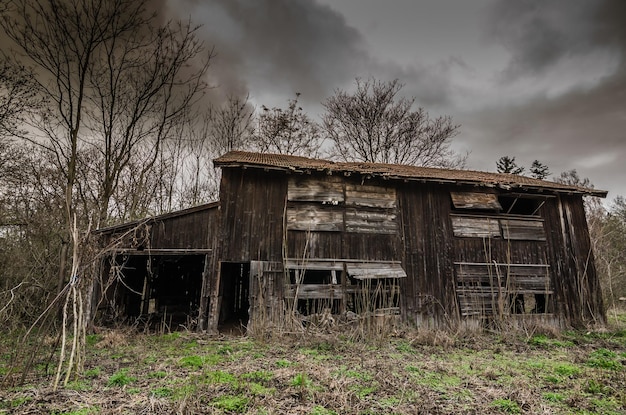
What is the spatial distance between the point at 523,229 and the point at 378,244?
217 inches

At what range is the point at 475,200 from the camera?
12.1 m

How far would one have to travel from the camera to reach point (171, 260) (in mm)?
14008

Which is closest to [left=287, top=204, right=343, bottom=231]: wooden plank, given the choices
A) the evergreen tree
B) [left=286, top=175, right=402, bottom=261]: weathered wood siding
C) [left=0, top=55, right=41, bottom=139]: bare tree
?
[left=286, top=175, right=402, bottom=261]: weathered wood siding

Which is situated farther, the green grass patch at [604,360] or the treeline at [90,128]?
the treeline at [90,128]

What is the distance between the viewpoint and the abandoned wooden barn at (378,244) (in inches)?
397

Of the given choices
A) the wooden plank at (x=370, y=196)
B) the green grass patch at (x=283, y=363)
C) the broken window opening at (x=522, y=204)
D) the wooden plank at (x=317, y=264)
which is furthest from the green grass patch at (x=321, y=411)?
the broken window opening at (x=522, y=204)

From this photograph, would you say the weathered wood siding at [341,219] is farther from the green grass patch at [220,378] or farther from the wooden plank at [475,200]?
the green grass patch at [220,378]

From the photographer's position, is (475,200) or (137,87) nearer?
(475,200)

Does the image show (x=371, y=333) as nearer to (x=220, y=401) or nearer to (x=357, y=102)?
(x=220, y=401)

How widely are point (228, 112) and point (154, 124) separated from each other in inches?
244

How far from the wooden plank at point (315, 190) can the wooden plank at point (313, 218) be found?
0.84 ft

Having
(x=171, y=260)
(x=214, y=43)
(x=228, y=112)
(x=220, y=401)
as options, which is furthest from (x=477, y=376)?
(x=228, y=112)

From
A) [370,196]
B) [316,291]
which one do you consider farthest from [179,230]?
[370,196]

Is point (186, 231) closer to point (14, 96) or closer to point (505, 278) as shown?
point (14, 96)
